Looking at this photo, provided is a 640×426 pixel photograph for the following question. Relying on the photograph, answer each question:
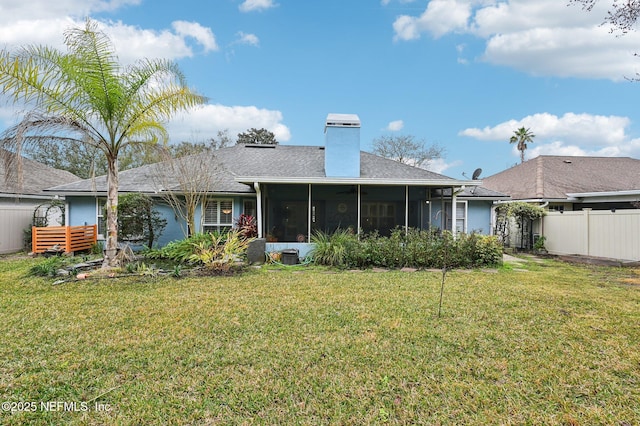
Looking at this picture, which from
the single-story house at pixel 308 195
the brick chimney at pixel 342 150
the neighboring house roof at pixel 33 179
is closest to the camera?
the single-story house at pixel 308 195

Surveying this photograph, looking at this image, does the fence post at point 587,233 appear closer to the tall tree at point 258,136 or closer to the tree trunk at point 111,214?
the tree trunk at point 111,214

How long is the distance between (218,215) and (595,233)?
1342 centimetres

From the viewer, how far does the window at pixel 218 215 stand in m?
12.8

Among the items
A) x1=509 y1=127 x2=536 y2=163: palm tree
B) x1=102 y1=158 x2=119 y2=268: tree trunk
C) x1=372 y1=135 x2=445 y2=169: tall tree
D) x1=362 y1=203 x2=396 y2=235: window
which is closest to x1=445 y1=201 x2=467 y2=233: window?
x1=362 y1=203 x2=396 y2=235: window

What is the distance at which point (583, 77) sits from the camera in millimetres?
13875

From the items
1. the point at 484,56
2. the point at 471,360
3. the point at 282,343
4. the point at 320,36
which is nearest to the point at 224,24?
the point at 320,36

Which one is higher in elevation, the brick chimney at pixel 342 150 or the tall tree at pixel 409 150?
the tall tree at pixel 409 150

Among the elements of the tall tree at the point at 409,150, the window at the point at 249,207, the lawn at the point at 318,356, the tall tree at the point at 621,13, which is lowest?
the lawn at the point at 318,356

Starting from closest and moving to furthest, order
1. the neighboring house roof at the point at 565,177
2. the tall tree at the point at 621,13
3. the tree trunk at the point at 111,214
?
the tall tree at the point at 621,13 → the tree trunk at the point at 111,214 → the neighboring house roof at the point at 565,177

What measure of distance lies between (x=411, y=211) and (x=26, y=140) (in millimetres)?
12786

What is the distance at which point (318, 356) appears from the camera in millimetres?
3820

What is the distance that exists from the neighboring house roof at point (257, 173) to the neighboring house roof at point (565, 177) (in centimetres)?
728

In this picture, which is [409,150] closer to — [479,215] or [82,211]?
[479,215]

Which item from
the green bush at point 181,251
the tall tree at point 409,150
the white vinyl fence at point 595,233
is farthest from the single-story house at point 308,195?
the tall tree at point 409,150
